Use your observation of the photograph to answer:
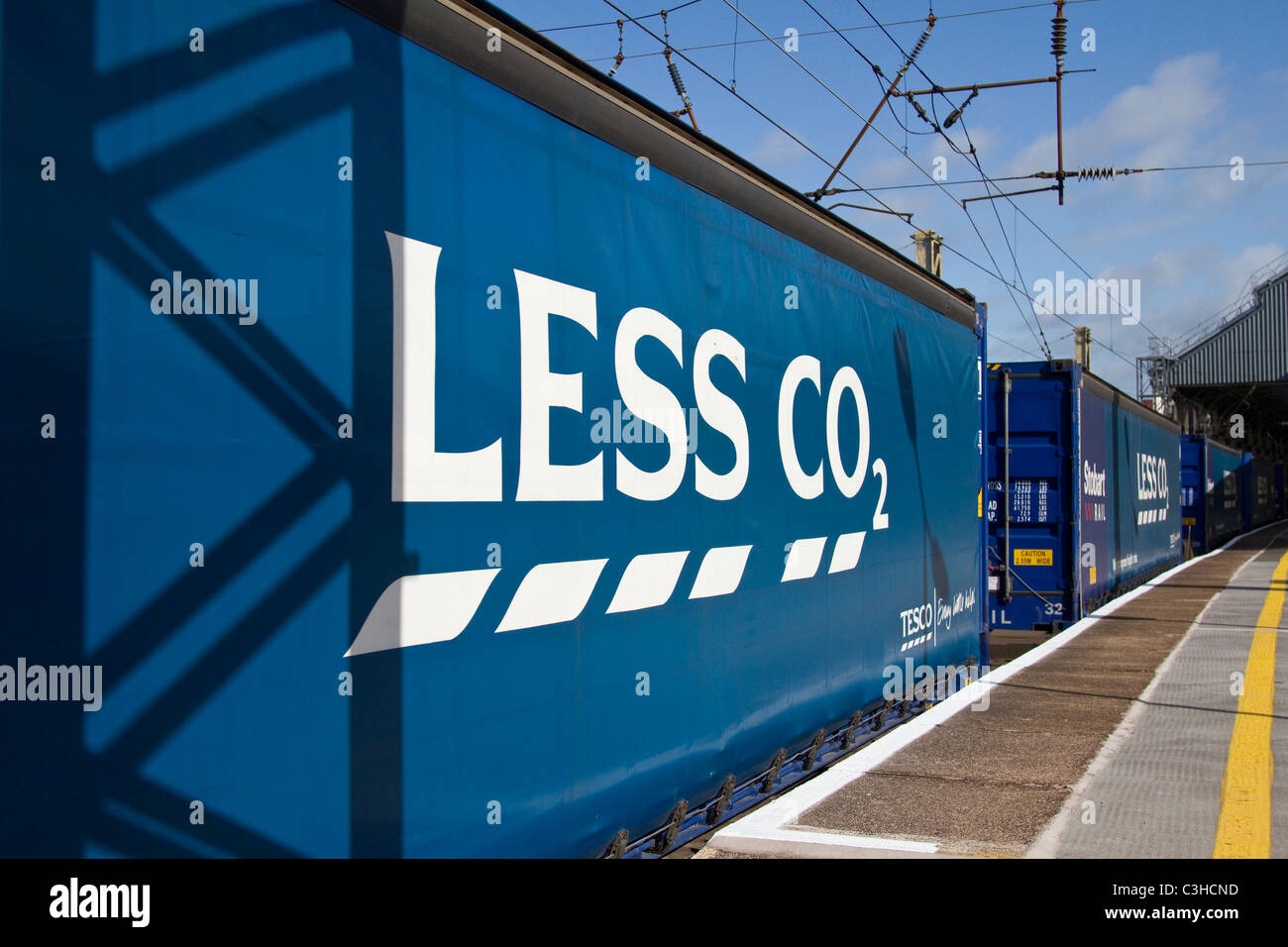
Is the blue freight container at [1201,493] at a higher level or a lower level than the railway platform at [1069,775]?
higher

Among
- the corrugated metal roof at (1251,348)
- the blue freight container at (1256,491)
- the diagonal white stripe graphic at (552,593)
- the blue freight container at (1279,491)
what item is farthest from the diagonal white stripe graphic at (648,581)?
the blue freight container at (1279,491)

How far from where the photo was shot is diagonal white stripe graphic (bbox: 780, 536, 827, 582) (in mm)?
5730

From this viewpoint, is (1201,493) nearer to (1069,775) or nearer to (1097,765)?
(1097,765)

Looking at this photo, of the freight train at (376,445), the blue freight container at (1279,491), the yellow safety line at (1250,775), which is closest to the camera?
the freight train at (376,445)

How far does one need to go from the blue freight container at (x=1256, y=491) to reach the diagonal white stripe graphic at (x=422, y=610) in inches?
1996

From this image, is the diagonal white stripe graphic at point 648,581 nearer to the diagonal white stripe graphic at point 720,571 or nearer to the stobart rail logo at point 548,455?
the stobart rail logo at point 548,455

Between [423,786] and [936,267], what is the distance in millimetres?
11298

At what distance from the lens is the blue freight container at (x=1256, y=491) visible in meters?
47.8

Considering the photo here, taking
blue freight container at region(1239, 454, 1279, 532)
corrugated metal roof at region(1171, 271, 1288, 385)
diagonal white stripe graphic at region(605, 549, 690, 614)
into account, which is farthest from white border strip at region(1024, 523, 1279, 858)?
corrugated metal roof at region(1171, 271, 1288, 385)

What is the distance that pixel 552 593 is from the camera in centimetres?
377

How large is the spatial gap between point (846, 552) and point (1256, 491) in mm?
53513

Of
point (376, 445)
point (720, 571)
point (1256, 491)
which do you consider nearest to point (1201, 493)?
point (1256, 491)
